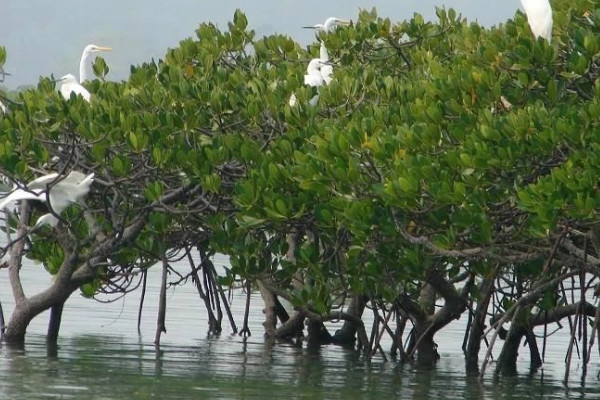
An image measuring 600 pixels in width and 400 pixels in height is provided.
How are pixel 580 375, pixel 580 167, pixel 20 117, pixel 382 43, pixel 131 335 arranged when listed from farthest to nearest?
1. pixel 131 335
2. pixel 382 43
3. pixel 580 375
4. pixel 20 117
5. pixel 580 167

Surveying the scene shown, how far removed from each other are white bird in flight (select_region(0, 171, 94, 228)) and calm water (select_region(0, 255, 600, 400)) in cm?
114

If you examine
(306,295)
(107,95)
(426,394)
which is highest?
(107,95)

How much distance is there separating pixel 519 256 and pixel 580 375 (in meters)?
2.46

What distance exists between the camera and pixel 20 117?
1066cm

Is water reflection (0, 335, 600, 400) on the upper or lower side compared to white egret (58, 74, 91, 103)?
lower

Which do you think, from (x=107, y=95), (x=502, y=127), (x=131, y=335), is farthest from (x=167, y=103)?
(x=131, y=335)

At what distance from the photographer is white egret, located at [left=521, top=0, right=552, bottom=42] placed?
941 cm

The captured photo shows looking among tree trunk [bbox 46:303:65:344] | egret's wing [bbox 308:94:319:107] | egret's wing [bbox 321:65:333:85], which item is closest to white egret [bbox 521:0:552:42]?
egret's wing [bbox 308:94:319:107]

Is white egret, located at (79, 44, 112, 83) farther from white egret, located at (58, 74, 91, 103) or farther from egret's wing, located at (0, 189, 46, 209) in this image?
egret's wing, located at (0, 189, 46, 209)

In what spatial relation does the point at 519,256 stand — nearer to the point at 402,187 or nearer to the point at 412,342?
the point at 402,187

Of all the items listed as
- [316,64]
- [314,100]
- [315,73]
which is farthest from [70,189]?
[316,64]

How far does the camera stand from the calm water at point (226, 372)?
9.70 metres

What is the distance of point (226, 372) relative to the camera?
10.8 metres

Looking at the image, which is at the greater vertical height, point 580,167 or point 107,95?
point 107,95
